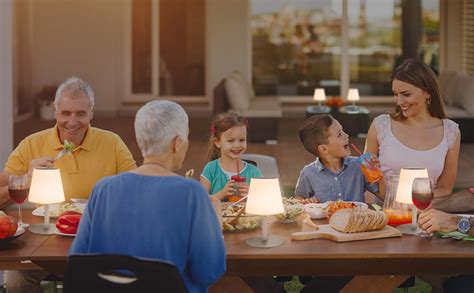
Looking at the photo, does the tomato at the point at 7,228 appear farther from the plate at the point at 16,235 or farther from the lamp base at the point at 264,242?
Result: the lamp base at the point at 264,242

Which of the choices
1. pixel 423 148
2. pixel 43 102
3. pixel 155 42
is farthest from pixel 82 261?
pixel 155 42

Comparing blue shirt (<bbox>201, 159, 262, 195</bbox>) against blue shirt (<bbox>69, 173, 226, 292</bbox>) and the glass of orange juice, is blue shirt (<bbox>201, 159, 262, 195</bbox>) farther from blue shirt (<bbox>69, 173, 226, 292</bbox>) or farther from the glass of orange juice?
blue shirt (<bbox>69, 173, 226, 292</bbox>)

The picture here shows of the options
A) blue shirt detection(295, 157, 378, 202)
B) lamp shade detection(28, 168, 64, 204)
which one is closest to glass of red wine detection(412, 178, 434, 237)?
blue shirt detection(295, 157, 378, 202)

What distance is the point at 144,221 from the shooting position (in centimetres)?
273

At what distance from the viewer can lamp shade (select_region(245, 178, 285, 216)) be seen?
10.7ft

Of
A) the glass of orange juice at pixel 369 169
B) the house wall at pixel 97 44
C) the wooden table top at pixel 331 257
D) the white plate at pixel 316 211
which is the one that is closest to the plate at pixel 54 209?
the wooden table top at pixel 331 257

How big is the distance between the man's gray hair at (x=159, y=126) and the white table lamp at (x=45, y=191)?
0.83 meters

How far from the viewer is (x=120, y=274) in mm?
2562

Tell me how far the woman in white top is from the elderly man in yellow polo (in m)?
1.30

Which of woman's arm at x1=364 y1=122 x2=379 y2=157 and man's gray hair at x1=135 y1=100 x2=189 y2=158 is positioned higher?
man's gray hair at x1=135 y1=100 x2=189 y2=158

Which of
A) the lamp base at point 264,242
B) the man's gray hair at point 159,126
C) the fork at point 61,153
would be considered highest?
the man's gray hair at point 159,126

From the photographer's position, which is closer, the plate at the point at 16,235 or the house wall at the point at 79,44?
the plate at the point at 16,235

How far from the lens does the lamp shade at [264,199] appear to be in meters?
3.27

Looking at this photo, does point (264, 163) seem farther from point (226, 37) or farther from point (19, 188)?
point (226, 37)
